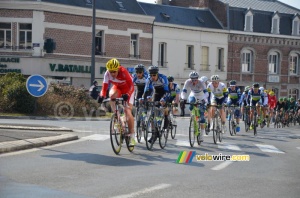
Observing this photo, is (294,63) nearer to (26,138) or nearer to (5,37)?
(5,37)

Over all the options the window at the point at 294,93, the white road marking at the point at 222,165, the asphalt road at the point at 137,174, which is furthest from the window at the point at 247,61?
the white road marking at the point at 222,165

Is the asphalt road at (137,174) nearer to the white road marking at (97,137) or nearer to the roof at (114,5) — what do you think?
the white road marking at (97,137)

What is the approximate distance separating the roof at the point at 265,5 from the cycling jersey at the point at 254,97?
104 ft

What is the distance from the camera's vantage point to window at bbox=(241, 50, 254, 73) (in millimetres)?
52938

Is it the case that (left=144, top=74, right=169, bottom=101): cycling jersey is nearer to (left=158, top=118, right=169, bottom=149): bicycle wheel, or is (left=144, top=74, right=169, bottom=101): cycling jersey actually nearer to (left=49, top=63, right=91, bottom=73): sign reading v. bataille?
(left=158, top=118, right=169, bottom=149): bicycle wheel

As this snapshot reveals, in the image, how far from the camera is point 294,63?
56.8m

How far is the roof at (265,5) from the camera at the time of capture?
53.6 metres

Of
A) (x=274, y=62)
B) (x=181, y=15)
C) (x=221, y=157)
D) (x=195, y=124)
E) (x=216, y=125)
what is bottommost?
(x=221, y=157)

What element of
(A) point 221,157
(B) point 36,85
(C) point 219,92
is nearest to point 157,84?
(A) point 221,157

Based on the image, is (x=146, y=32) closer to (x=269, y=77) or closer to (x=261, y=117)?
(x=269, y=77)

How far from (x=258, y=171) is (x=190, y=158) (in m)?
1.88

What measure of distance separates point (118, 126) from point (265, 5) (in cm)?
4727

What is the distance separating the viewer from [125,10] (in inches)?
1692

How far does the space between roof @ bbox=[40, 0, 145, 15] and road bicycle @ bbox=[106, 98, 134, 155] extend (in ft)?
90.3
